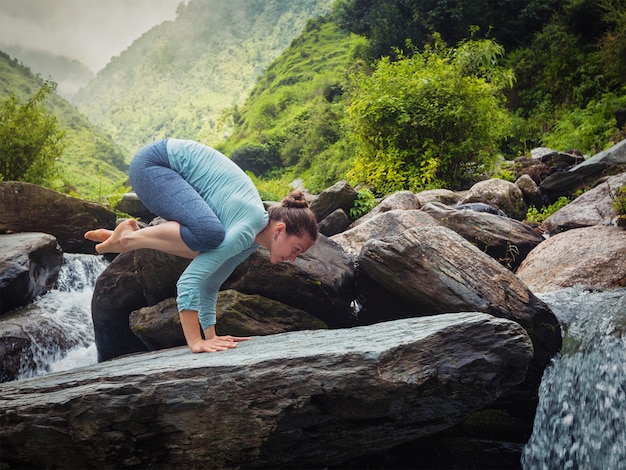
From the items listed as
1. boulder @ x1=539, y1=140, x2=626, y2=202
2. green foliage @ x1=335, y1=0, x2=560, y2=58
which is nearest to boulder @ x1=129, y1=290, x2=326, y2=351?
boulder @ x1=539, y1=140, x2=626, y2=202

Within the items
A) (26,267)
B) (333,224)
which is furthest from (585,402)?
(26,267)

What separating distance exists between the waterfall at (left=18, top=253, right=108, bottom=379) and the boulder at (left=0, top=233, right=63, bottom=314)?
21 centimetres

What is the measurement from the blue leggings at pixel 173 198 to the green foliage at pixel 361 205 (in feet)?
17.7

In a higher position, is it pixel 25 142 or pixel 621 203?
pixel 25 142

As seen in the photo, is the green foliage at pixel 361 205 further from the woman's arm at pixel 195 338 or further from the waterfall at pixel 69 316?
the woman's arm at pixel 195 338

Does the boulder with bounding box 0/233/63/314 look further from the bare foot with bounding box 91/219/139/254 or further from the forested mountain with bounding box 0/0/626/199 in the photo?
the forested mountain with bounding box 0/0/626/199

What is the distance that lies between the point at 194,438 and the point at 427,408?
4.39ft

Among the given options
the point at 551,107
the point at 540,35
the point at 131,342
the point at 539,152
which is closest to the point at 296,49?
the point at 540,35

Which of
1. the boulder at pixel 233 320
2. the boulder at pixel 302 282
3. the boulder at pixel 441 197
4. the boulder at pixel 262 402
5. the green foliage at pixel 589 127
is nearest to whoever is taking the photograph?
the boulder at pixel 262 402

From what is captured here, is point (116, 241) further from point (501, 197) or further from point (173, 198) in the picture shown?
point (501, 197)

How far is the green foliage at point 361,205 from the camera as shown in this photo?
8.49 metres

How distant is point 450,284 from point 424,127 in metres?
7.06

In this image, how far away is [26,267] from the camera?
19.2 ft

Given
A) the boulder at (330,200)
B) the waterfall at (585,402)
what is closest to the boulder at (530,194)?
the boulder at (330,200)
